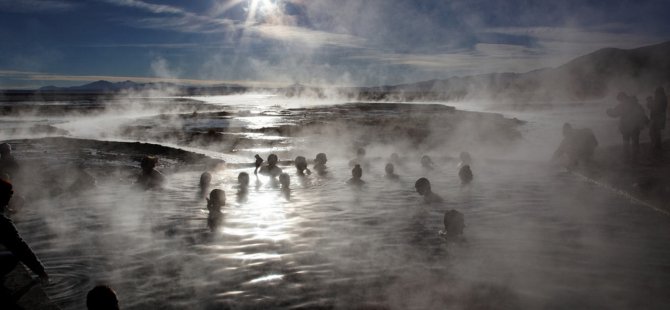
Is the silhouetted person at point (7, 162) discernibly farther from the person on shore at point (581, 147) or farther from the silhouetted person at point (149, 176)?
the person on shore at point (581, 147)

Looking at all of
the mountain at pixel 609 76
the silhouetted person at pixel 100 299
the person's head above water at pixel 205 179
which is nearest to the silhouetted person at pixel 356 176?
the person's head above water at pixel 205 179

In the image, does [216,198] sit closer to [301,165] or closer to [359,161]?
[301,165]

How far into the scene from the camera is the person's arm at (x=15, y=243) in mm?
4625

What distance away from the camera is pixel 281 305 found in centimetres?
470

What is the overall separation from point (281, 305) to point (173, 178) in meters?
8.86

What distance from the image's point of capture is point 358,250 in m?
6.39

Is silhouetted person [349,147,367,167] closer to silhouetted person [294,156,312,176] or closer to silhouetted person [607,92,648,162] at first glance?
silhouetted person [294,156,312,176]

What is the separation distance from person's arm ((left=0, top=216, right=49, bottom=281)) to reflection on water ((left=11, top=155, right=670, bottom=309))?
0.46 meters

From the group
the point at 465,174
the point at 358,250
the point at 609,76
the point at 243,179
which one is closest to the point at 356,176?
the point at 465,174

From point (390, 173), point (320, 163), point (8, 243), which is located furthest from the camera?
point (320, 163)

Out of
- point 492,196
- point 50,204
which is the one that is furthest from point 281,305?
point 50,204

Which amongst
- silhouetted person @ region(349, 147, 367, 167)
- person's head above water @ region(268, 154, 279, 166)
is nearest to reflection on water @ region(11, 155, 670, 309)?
person's head above water @ region(268, 154, 279, 166)

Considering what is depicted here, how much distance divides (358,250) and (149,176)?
7095 mm

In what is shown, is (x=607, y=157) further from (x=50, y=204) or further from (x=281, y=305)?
(x=50, y=204)
